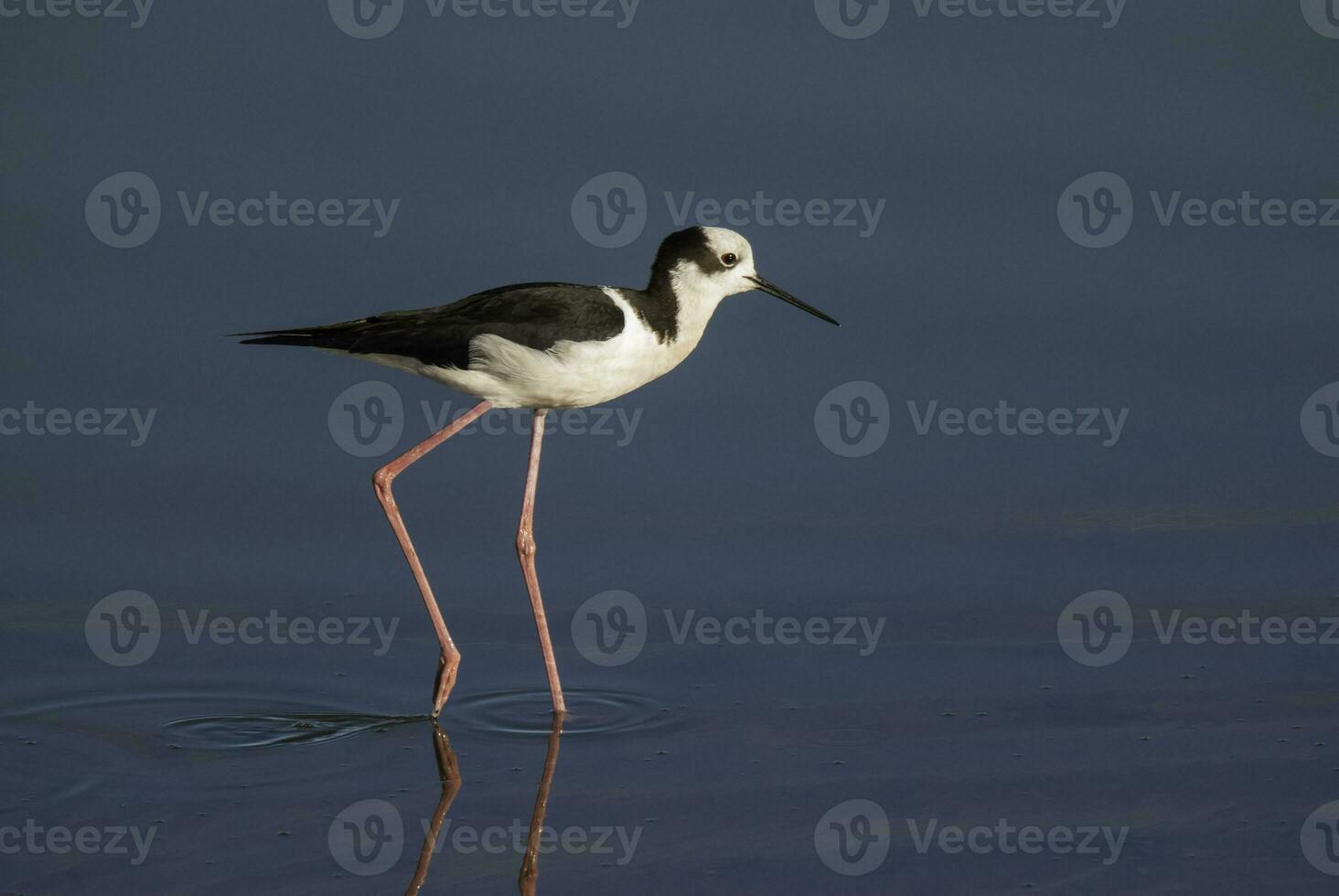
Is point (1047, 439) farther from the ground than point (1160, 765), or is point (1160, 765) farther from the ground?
point (1047, 439)

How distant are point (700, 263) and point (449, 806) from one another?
7.97ft

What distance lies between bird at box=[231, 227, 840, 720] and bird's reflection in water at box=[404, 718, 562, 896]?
0.28m

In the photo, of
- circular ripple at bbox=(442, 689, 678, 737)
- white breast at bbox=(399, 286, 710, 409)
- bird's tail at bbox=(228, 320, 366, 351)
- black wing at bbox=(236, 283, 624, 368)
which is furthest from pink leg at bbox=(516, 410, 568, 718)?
bird's tail at bbox=(228, 320, 366, 351)

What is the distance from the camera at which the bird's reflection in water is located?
639 cm

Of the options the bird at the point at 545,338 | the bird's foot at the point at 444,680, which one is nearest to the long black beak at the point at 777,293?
the bird at the point at 545,338

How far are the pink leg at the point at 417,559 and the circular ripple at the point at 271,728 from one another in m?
0.16

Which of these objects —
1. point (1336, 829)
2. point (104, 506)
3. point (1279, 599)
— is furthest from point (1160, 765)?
point (104, 506)

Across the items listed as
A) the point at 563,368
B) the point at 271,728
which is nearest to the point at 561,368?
→ the point at 563,368

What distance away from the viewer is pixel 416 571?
812 centimetres

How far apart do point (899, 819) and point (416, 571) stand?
2253mm

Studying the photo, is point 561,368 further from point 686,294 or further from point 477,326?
point 686,294

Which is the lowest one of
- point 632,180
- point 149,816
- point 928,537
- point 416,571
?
point 149,816

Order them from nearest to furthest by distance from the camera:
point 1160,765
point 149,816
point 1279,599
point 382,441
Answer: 1. point 149,816
2. point 1160,765
3. point 1279,599
4. point 382,441

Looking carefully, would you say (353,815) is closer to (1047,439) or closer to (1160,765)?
(1160,765)
